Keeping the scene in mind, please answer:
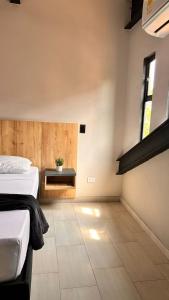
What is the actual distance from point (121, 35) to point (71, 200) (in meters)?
2.69

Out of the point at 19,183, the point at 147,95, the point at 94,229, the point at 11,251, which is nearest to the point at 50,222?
the point at 94,229

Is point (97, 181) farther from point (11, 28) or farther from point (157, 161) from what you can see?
point (11, 28)

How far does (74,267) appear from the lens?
2092 millimetres

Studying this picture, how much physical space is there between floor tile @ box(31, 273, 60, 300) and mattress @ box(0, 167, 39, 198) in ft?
2.49

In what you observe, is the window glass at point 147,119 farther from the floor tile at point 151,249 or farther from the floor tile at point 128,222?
the floor tile at point 151,249

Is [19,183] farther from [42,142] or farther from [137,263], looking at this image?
[137,263]

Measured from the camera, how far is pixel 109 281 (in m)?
1.93

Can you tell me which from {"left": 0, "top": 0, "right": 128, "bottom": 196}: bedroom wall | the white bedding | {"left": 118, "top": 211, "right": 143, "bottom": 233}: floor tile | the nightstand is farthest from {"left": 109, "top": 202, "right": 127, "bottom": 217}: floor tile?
the white bedding

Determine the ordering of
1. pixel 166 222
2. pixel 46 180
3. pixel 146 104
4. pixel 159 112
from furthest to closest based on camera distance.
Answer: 1. pixel 46 180
2. pixel 146 104
3. pixel 159 112
4. pixel 166 222

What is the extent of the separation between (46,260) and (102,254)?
1.86 feet

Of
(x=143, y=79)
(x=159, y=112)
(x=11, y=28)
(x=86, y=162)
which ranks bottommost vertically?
(x=86, y=162)

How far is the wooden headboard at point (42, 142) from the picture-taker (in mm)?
3287

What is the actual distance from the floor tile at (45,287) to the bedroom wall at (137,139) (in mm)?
1200

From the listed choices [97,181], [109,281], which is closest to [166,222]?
[109,281]
